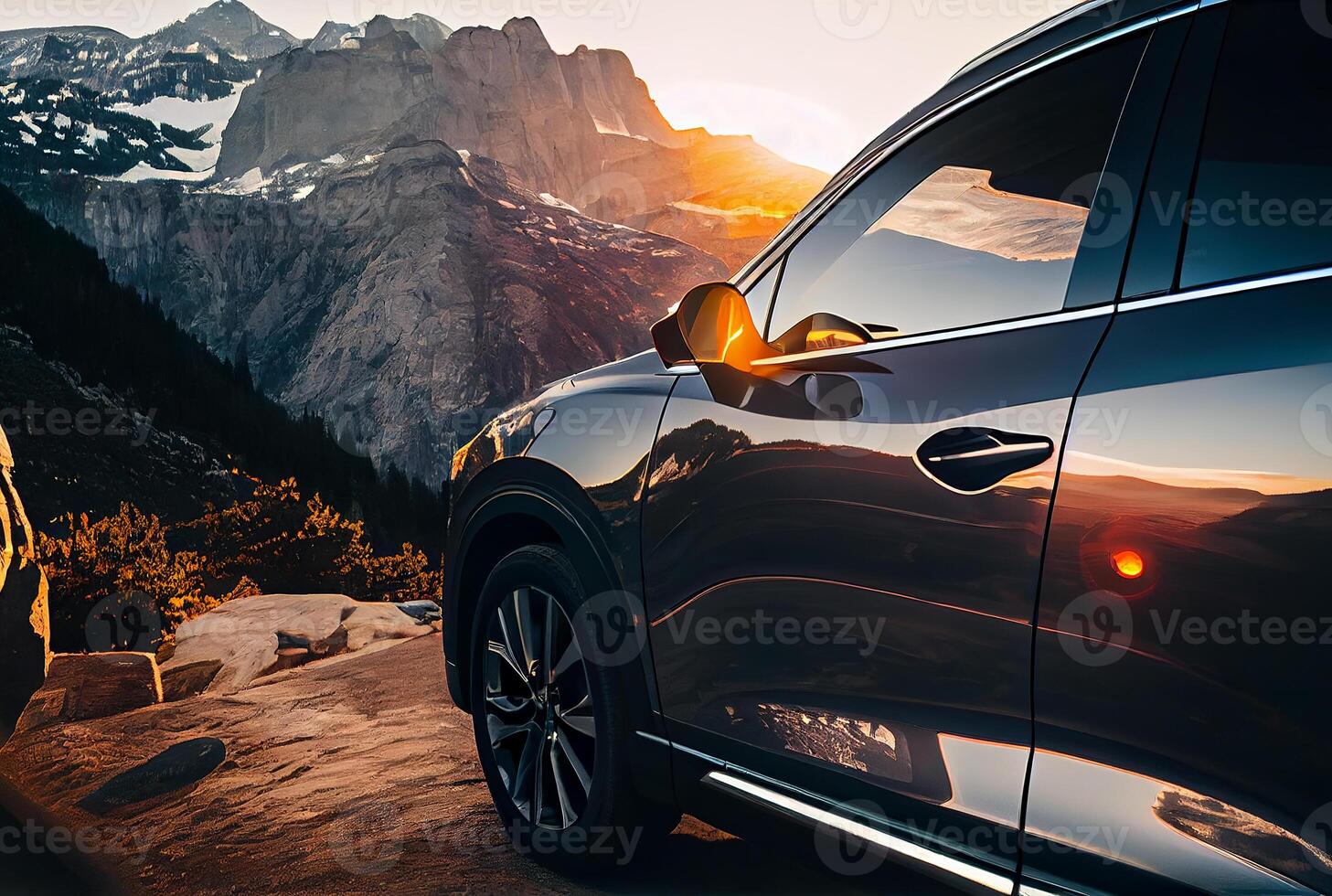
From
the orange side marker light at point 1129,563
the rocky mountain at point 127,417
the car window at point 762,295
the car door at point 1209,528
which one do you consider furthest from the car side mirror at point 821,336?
the rocky mountain at point 127,417

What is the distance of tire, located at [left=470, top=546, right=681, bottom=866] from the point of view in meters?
2.70

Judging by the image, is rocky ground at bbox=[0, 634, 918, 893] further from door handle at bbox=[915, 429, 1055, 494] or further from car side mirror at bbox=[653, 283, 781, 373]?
car side mirror at bbox=[653, 283, 781, 373]

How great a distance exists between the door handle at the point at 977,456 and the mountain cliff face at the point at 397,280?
101m

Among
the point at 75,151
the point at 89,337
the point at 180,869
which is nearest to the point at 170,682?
the point at 180,869

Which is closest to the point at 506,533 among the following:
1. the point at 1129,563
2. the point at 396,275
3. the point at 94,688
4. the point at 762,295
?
the point at 762,295

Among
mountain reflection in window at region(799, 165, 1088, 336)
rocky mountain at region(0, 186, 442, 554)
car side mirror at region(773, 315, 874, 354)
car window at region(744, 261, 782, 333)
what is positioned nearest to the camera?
mountain reflection in window at region(799, 165, 1088, 336)

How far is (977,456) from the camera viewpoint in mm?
1729

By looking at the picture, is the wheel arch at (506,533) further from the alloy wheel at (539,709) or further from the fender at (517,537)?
the alloy wheel at (539,709)

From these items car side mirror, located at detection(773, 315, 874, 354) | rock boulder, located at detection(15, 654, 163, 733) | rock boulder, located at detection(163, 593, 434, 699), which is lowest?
rock boulder, located at detection(163, 593, 434, 699)

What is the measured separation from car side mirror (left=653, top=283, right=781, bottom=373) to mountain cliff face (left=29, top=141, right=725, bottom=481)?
10051 cm

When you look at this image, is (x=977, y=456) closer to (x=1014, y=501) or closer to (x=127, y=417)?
(x=1014, y=501)

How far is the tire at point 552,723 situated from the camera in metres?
2.70

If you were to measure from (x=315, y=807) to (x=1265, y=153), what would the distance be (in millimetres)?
3680

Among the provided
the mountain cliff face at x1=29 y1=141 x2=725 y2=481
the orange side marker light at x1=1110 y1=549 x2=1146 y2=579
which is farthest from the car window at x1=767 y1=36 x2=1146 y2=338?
the mountain cliff face at x1=29 y1=141 x2=725 y2=481
